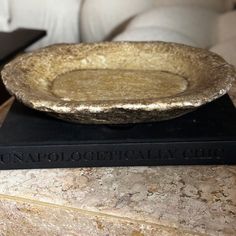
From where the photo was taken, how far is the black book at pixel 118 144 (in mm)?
611

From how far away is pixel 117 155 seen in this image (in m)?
0.62

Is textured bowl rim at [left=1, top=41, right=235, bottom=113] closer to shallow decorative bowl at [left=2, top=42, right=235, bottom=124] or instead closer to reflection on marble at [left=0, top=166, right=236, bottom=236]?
→ shallow decorative bowl at [left=2, top=42, right=235, bottom=124]

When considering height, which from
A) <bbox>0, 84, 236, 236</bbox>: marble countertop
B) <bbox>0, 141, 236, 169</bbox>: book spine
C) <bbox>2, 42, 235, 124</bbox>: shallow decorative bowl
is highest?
<bbox>2, 42, 235, 124</bbox>: shallow decorative bowl

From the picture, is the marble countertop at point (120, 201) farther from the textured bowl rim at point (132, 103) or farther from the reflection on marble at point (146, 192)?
the textured bowl rim at point (132, 103)

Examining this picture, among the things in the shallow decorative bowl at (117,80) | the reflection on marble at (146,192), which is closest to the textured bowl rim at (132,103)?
the shallow decorative bowl at (117,80)

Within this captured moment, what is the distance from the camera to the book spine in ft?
2.01

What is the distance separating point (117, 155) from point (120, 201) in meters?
0.08

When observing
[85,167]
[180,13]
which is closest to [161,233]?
[85,167]

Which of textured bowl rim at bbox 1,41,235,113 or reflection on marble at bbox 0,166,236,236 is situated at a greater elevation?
textured bowl rim at bbox 1,41,235,113

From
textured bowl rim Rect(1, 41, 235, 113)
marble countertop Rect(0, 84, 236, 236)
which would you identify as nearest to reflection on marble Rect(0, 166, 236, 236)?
marble countertop Rect(0, 84, 236, 236)

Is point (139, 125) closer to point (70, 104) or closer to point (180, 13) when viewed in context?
point (70, 104)

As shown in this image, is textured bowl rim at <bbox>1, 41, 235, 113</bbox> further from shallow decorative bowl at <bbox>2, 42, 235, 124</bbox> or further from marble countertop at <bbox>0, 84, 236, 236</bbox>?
marble countertop at <bbox>0, 84, 236, 236</bbox>

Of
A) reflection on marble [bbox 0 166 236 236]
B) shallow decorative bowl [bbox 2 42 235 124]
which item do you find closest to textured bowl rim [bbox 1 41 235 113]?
shallow decorative bowl [bbox 2 42 235 124]

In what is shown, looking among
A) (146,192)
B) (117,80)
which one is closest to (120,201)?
(146,192)
